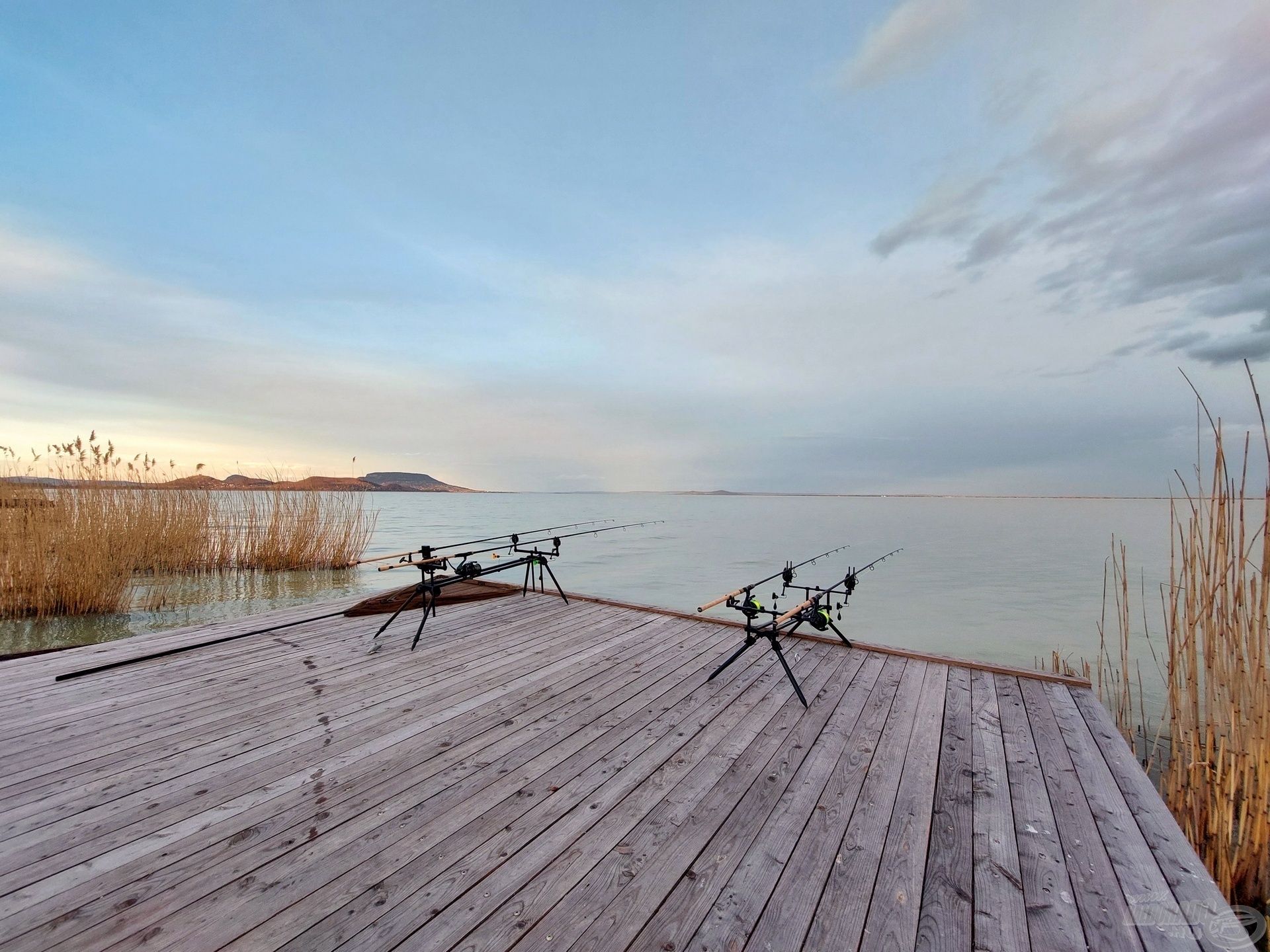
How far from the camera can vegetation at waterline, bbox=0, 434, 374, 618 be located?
6.71m

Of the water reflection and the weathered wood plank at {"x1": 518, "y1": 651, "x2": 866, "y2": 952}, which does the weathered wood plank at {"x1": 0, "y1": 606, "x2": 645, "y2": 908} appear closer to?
the weathered wood plank at {"x1": 518, "y1": 651, "x2": 866, "y2": 952}

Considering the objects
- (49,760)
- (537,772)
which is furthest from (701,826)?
(49,760)

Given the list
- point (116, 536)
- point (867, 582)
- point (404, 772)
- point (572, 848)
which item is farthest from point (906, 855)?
point (867, 582)

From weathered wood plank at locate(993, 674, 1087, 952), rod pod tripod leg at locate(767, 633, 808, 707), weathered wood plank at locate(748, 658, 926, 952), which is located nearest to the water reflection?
rod pod tripod leg at locate(767, 633, 808, 707)

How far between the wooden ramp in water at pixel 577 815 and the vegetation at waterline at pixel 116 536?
479 centimetres

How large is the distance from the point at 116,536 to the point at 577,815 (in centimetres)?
948

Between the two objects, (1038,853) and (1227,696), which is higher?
(1227,696)

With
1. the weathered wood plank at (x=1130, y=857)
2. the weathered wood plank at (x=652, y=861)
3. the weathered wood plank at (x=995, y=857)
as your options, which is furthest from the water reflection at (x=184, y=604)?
the weathered wood plank at (x=1130, y=857)

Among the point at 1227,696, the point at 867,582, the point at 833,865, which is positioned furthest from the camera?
the point at 867,582

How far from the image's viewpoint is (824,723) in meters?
2.91

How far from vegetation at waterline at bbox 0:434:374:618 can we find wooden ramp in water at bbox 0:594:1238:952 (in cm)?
479

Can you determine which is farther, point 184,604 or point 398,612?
point 184,604

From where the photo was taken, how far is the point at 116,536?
7.50m

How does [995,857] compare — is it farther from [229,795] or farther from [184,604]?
[184,604]
